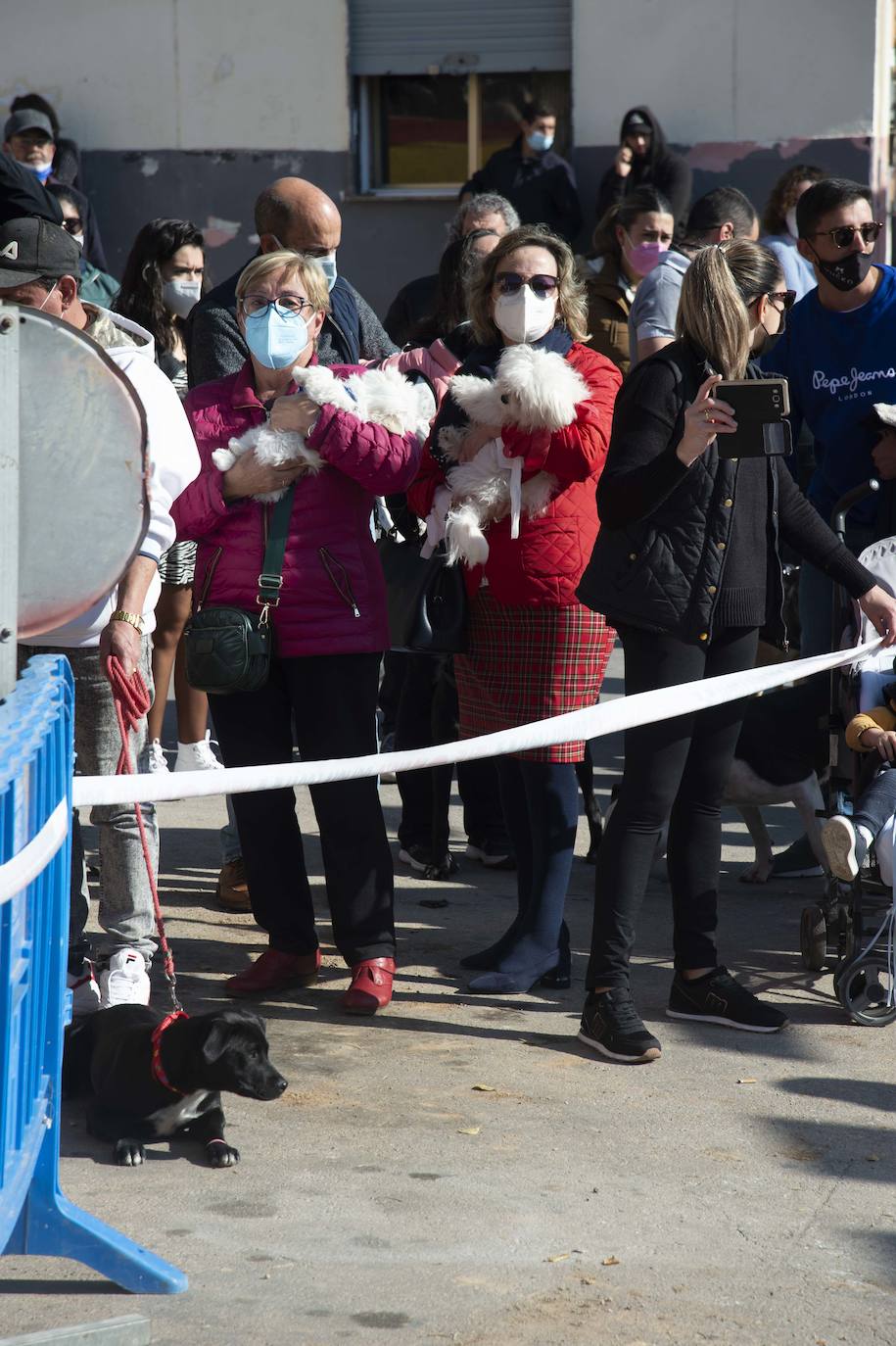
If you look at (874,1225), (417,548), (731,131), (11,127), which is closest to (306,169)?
(11,127)

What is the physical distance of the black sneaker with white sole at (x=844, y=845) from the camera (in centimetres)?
455

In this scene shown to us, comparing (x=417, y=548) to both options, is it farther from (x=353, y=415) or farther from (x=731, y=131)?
(x=731, y=131)

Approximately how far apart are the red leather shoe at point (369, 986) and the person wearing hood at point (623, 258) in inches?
162

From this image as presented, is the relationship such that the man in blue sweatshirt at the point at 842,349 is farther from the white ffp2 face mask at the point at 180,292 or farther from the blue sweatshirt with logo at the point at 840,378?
the white ffp2 face mask at the point at 180,292

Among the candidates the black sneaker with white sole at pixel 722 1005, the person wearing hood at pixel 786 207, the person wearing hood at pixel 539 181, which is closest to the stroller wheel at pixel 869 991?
the black sneaker with white sole at pixel 722 1005

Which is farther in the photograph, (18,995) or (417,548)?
(417,548)

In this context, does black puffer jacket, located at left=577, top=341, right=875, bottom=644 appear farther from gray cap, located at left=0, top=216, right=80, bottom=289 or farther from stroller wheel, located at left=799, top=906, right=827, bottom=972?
gray cap, located at left=0, top=216, right=80, bottom=289

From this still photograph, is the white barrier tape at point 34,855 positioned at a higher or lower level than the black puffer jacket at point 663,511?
lower

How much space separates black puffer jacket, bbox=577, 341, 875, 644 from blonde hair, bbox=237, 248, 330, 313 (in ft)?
2.90

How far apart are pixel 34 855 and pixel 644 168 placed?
32.9ft

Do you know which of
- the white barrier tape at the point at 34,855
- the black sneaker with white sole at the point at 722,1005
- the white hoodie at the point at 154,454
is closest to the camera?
the white barrier tape at the point at 34,855

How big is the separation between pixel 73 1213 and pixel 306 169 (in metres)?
10.9

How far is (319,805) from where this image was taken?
4.69 metres

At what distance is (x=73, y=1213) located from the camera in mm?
3082
